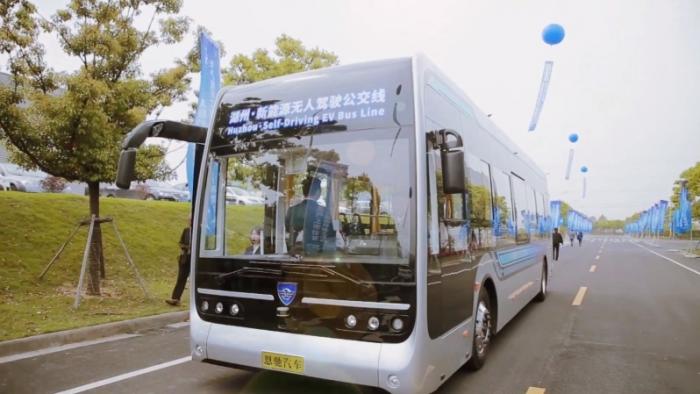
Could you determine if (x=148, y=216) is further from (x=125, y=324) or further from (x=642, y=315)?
(x=642, y=315)

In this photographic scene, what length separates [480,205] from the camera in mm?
5461

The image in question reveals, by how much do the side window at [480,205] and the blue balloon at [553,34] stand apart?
5995 mm

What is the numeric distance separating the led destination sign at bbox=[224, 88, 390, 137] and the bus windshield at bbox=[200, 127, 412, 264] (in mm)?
144

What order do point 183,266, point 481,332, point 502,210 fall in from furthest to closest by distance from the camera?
point 183,266
point 502,210
point 481,332

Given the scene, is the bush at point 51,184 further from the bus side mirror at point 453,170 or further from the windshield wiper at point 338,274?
the bus side mirror at point 453,170

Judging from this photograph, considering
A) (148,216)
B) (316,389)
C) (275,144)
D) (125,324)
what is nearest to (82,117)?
(125,324)

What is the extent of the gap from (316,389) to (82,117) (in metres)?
6.71

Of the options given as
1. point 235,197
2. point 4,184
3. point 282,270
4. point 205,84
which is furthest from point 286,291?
point 4,184

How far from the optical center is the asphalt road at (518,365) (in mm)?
4859

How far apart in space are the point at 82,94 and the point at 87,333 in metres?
4.15

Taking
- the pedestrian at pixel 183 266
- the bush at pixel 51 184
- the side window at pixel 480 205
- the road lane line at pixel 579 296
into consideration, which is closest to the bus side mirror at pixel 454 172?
the side window at pixel 480 205

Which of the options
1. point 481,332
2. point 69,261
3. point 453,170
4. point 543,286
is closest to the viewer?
point 453,170

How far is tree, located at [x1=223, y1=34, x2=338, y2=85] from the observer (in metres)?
18.5

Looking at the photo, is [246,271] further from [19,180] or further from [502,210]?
[19,180]
